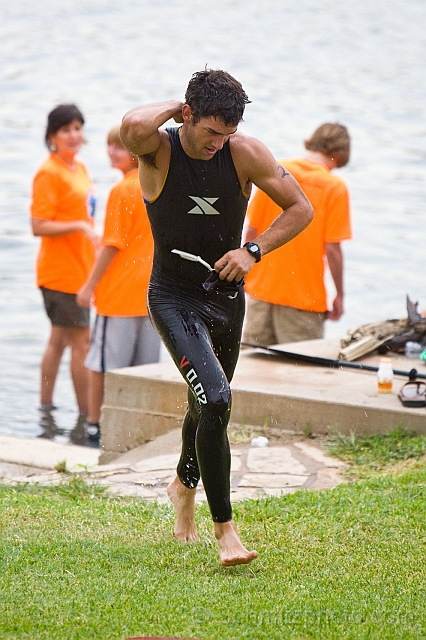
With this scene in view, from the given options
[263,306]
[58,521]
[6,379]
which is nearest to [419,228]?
[6,379]

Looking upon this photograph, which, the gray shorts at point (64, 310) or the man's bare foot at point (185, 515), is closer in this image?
the man's bare foot at point (185, 515)

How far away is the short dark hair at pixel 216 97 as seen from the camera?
4.49 m

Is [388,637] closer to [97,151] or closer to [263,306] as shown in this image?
[263,306]

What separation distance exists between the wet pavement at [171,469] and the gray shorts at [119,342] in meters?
0.95

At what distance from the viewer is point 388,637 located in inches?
157

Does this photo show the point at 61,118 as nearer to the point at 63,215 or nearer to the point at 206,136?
the point at 63,215

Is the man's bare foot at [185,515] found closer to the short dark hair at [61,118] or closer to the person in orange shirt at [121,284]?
the person in orange shirt at [121,284]

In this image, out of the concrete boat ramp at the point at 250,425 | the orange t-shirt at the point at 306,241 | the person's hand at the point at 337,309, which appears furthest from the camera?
the person's hand at the point at 337,309

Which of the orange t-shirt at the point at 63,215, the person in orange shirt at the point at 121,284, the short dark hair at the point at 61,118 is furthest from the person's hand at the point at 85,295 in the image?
the short dark hair at the point at 61,118

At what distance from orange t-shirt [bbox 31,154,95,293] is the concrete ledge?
4.36 ft

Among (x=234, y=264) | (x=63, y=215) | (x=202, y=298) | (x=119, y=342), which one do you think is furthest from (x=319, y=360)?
(x=234, y=264)

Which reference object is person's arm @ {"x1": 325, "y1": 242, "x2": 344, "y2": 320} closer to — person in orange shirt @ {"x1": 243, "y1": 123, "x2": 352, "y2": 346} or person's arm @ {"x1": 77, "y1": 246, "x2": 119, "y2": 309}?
person in orange shirt @ {"x1": 243, "y1": 123, "x2": 352, "y2": 346}

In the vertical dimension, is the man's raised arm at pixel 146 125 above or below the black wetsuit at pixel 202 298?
above

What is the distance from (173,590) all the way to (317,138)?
4.64m
